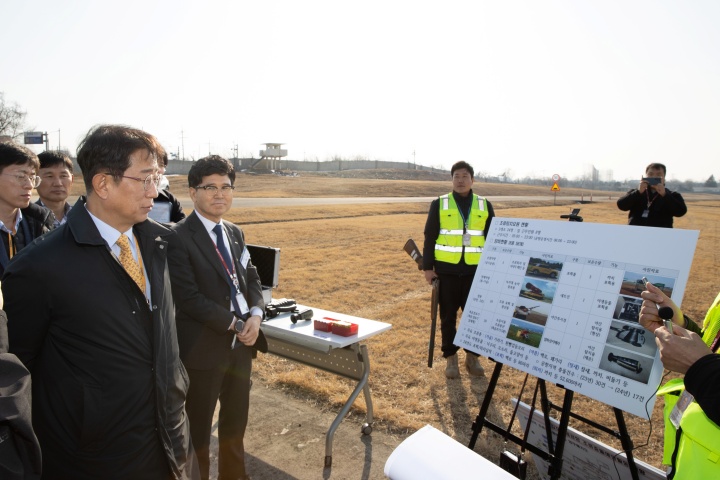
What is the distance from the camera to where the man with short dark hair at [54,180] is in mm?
3703

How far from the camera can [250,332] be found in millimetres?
2594

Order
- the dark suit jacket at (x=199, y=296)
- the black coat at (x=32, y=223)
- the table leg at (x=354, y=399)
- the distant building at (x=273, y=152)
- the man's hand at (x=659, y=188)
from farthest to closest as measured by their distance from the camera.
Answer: the distant building at (x=273, y=152), the man's hand at (x=659, y=188), the table leg at (x=354, y=399), the black coat at (x=32, y=223), the dark suit jacket at (x=199, y=296)

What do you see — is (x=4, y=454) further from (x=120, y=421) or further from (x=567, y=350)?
(x=567, y=350)

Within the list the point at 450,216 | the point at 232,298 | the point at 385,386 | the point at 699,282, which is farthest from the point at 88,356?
the point at 699,282

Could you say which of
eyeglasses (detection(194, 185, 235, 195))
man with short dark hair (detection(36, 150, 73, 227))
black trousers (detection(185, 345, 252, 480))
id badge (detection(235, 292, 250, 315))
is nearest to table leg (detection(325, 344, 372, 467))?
black trousers (detection(185, 345, 252, 480))

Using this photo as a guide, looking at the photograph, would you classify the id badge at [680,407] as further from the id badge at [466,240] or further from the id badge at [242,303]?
the id badge at [466,240]

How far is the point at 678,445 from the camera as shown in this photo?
1.68 meters

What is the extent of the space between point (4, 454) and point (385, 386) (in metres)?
3.55

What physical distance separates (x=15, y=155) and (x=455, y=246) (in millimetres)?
3615

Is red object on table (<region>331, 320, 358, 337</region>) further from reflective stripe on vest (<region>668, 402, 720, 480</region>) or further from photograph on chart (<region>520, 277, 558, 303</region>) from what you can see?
reflective stripe on vest (<region>668, 402, 720, 480</region>)

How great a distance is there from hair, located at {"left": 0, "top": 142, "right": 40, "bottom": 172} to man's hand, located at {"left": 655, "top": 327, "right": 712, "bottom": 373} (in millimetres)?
3631

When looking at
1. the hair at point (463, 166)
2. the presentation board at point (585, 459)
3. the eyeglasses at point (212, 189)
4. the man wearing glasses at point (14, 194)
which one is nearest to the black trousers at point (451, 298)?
the hair at point (463, 166)

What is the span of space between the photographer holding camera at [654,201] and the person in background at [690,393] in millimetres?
4359

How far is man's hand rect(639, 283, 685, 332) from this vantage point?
1.89 metres
